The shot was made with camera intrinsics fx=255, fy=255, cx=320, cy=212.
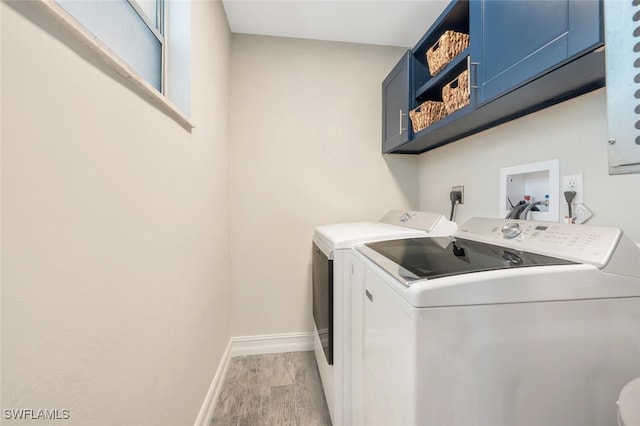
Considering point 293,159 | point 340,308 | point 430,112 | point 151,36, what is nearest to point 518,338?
point 340,308

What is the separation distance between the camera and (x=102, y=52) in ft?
1.86

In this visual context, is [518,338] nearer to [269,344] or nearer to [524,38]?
[524,38]

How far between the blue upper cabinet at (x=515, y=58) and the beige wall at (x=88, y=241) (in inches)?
50.2

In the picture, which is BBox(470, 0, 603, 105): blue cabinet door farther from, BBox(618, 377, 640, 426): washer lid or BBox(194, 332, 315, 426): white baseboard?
BBox(194, 332, 315, 426): white baseboard

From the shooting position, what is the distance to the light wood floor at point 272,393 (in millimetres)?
1407

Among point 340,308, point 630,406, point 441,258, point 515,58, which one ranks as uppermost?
point 515,58

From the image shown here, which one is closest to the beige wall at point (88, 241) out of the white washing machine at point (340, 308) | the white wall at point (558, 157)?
the white washing machine at point (340, 308)

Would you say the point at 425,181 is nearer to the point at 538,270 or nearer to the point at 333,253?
the point at 333,253

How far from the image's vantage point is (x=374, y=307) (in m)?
0.88

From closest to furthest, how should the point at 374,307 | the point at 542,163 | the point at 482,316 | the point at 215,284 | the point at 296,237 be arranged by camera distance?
the point at 482,316 < the point at 374,307 < the point at 542,163 < the point at 215,284 < the point at 296,237

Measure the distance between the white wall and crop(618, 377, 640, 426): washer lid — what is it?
0.60 metres

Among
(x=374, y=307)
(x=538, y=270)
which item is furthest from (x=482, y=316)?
(x=374, y=307)

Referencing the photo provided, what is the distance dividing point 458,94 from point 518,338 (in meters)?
1.14

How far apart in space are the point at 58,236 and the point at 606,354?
4.15ft
